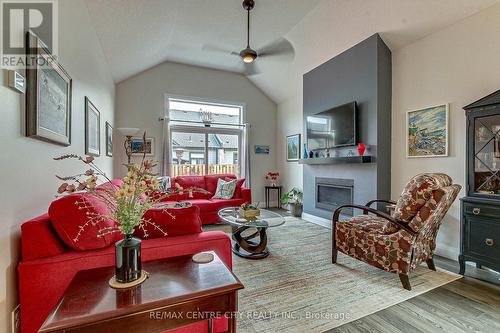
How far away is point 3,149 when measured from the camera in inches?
47.7

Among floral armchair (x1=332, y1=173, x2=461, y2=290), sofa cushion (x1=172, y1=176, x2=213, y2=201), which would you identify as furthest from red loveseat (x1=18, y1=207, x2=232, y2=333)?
sofa cushion (x1=172, y1=176, x2=213, y2=201)

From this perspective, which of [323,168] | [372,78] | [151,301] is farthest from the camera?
[323,168]

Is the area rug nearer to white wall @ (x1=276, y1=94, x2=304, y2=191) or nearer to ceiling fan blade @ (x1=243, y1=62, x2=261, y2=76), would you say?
white wall @ (x1=276, y1=94, x2=304, y2=191)

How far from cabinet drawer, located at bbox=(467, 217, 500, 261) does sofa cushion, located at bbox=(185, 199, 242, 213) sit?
11.3 ft

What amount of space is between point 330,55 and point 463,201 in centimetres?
310

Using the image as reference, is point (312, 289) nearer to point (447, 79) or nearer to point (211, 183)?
point (447, 79)

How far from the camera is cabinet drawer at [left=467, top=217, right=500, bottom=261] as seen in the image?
2.21 metres

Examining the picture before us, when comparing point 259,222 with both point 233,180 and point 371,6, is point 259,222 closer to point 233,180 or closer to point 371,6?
point 233,180

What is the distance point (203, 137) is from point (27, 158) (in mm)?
4659

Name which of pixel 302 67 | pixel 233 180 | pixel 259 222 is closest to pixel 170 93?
pixel 233 180

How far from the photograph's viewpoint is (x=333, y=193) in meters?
4.41

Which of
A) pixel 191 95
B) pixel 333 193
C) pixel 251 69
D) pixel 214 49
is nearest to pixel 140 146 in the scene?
pixel 191 95

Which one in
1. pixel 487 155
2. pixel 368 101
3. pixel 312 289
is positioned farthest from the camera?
pixel 368 101

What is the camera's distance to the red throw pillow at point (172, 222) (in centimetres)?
155
